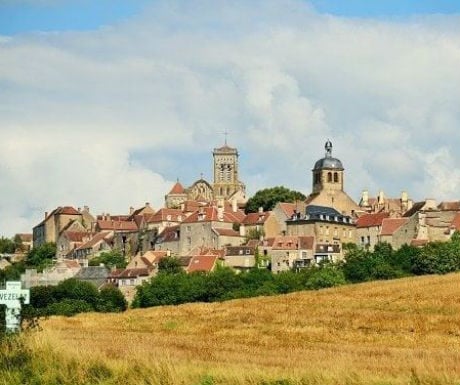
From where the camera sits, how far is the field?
58.7 feet

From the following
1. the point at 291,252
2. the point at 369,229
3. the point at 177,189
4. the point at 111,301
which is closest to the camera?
the point at 111,301

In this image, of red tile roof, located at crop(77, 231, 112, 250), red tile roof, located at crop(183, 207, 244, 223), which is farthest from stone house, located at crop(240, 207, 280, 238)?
red tile roof, located at crop(77, 231, 112, 250)

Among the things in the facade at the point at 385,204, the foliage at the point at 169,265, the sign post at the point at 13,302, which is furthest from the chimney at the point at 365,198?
the sign post at the point at 13,302

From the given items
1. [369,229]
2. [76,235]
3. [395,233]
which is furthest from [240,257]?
[76,235]

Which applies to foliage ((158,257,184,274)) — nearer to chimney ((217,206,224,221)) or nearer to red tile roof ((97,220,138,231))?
chimney ((217,206,224,221))

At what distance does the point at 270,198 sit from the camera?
12112cm

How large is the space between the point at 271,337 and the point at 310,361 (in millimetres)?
12699

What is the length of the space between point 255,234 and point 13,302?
258ft

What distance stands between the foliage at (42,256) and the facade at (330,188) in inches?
1109

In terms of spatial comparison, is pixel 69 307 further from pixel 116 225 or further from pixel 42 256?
pixel 116 225

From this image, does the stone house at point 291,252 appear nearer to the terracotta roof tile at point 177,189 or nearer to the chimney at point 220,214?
the chimney at point 220,214

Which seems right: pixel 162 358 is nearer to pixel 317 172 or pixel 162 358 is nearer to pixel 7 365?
pixel 7 365

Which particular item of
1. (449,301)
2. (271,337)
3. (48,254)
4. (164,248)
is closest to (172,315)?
(449,301)

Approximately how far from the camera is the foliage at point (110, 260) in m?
106
